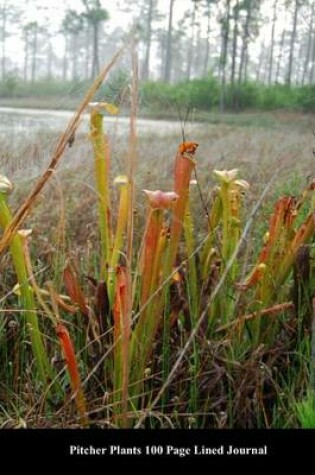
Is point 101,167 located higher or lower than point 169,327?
higher

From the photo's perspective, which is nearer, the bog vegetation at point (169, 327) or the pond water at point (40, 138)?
the bog vegetation at point (169, 327)

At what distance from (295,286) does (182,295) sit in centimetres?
19

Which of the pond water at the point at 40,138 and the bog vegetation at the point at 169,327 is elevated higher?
the pond water at the point at 40,138

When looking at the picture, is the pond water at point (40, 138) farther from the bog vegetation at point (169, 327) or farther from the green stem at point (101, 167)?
the bog vegetation at point (169, 327)

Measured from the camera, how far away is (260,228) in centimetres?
137

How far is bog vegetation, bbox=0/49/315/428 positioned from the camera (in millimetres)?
706

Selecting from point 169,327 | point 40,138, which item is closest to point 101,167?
point 169,327

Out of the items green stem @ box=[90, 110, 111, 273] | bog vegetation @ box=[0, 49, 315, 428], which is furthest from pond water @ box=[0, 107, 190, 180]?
bog vegetation @ box=[0, 49, 315, 428]

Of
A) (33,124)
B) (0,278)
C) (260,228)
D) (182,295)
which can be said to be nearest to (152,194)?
(182,295)

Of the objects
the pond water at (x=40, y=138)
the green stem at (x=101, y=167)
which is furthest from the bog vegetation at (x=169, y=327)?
the pond water at (x=40, y=138)

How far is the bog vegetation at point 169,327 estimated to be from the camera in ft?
2.31

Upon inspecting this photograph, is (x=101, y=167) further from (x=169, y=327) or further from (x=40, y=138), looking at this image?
(x=40, y=138)

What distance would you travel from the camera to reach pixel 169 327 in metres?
0.83

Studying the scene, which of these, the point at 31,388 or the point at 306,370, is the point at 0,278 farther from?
the point at 306,370
